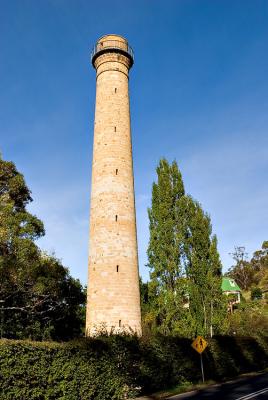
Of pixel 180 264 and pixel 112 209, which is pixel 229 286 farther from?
pixel 112 209

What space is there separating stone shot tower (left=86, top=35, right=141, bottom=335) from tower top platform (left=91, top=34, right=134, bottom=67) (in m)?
0.07

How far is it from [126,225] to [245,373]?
1235 centimetres

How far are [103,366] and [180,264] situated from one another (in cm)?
1331

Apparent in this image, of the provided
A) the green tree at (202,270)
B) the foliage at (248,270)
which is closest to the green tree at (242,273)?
the foliage at (248,270)

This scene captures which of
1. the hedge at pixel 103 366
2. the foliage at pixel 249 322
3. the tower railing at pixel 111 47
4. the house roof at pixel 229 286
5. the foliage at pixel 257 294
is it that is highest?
the tower railing at pixel 111 47

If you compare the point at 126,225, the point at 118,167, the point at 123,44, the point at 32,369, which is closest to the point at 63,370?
the point at 32,369

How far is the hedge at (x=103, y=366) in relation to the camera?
11883 millimetres

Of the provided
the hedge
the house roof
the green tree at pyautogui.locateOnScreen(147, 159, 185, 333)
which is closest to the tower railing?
the green tree at pyautogui.locateOnScreen(147, 159, 185, 333)

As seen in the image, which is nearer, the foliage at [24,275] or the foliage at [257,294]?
the foliage at [24,275]

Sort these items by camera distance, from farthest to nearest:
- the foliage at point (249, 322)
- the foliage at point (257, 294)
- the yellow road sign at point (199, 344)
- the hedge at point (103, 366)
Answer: the foliage at point (257, 294) < the foliage at point (249, 322) < the yellow road sign at point (199, 344) < the hedge at point (103, 366)

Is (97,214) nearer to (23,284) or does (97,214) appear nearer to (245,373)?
(23,284)

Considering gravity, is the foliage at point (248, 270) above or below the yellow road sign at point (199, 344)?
above

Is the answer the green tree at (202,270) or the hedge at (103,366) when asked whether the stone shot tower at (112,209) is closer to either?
the hedge at (103,366)

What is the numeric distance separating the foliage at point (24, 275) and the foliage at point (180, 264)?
22.5 feet
